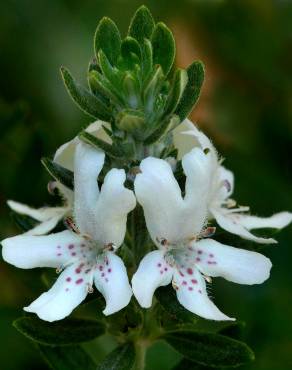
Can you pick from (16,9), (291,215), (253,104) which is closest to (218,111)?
(253,104)

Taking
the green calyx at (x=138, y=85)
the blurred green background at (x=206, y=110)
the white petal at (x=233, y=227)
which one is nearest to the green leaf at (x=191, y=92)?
the green calyx at (x=138, y=85)

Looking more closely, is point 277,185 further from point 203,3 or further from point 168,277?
point 168,277

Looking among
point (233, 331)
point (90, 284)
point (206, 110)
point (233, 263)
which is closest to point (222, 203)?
point (233, 263)

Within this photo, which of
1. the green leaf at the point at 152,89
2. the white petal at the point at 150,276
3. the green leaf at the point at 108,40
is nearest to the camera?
the white petal at the point at 150,276

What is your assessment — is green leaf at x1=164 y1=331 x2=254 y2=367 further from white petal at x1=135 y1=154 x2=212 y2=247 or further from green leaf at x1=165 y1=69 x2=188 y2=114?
green leaf at x1=165 y1=69 x2=188 y2=114

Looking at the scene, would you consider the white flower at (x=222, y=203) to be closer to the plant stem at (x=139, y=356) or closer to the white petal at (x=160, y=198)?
the white petal at (x=160, y=198)
